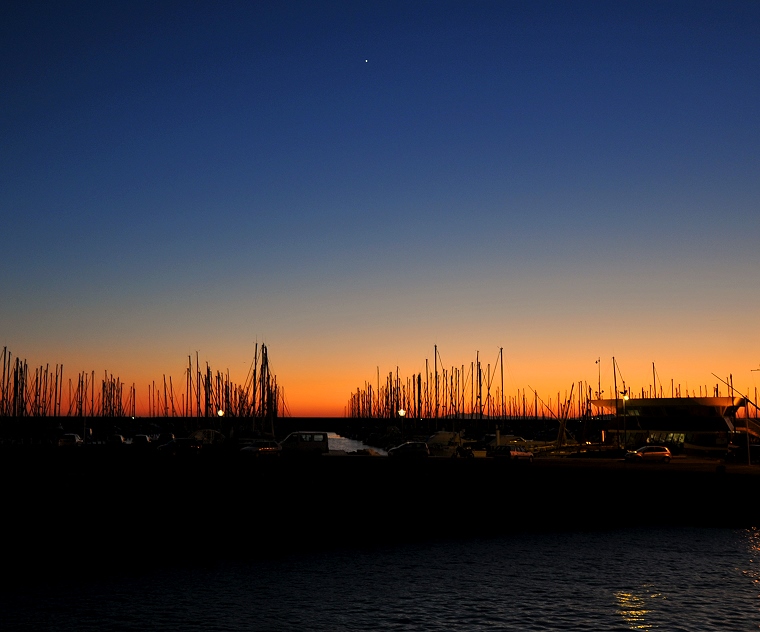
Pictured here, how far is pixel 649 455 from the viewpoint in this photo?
67.0 meters

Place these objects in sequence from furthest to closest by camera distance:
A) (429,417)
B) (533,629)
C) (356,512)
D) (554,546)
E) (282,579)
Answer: (429,417) → (356,512) → (554,546) → (282,579) → (533,629)

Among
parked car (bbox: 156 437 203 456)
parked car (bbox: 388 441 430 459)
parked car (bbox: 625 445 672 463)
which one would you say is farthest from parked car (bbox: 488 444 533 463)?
parked car (bbox: 156 437 203 456)

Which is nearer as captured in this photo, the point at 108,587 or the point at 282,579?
the point at 108,587

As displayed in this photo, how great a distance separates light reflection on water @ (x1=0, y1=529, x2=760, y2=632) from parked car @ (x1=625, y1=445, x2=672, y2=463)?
2634 cm

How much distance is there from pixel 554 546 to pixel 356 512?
1181cm

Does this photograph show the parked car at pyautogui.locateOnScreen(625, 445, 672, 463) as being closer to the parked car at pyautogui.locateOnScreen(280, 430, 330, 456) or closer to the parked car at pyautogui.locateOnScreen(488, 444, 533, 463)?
the parked car at pyautogui.locateOnScreen(488, 444, 533, 463)

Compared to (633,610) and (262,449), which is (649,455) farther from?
(633,610)

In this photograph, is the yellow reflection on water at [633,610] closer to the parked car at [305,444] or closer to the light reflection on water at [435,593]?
the light reflection on water at [435,593]

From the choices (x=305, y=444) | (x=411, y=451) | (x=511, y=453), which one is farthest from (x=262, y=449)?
(x=511, y=453)

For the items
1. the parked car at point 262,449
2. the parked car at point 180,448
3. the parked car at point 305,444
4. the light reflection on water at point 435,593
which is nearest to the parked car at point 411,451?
the parked car at point 305,444

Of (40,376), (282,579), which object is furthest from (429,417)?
(282,579)

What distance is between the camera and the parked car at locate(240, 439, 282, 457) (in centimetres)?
6339

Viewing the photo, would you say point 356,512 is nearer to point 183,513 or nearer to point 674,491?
point 183,513

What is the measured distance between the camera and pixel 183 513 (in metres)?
42.5
